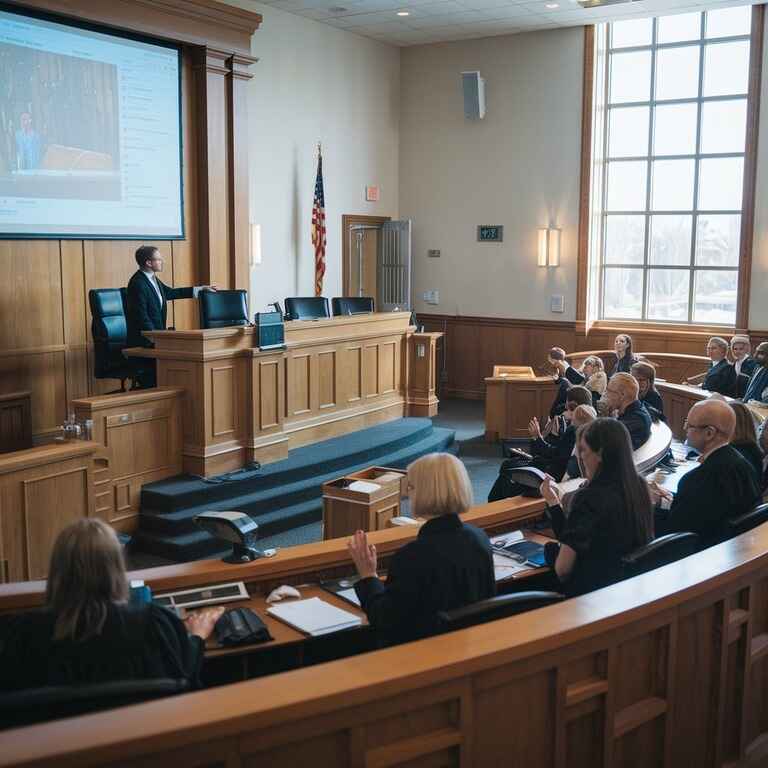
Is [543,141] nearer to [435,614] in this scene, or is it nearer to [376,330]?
[376,330]

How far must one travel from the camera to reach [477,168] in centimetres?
1224

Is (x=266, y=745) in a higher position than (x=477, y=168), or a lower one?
lower

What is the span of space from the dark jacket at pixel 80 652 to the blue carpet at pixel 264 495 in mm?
3899

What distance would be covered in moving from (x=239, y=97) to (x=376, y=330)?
2920 mm

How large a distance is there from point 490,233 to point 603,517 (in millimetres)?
9391

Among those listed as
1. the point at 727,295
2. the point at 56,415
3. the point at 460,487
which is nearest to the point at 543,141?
the point at 727,295

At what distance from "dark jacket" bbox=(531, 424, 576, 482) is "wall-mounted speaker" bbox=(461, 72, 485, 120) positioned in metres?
7.19

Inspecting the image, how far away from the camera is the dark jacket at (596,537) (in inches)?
125

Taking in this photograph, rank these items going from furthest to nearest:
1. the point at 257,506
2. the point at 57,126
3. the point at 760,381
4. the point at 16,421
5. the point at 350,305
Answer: the point at 350,305, the point at 760,381, the point at 57,126, the point at 16,421, the point at 257,506

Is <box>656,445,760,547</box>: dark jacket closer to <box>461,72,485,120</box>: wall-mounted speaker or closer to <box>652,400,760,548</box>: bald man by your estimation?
<box>652,400,760,548</box>: bald man

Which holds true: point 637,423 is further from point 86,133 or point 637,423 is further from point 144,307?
point 86,133

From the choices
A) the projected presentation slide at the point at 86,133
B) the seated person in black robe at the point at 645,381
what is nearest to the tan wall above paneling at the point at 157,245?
the projected presentation slide at the point at 86,133

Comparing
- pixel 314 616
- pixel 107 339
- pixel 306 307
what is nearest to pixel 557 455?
pixel 314 616

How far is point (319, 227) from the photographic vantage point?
11188 mm
